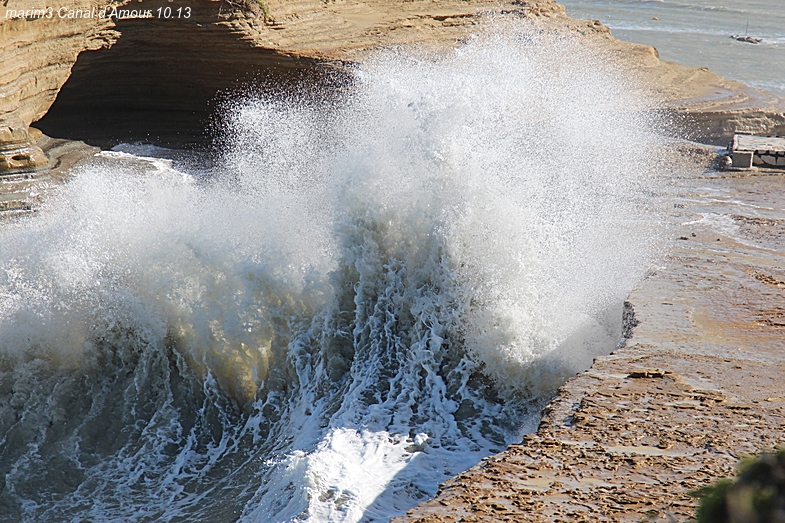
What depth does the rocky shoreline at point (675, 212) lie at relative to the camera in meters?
4.10

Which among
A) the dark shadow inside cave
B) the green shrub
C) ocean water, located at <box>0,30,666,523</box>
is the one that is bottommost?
ocean water, located at <box>0,30,666,523</box>

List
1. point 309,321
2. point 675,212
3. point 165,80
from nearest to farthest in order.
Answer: point 309,321 → point 675,212 → point 165,80

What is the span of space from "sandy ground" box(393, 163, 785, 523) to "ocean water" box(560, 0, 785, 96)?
58.0 feet

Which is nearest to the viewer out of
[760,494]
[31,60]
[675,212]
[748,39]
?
[760,494]

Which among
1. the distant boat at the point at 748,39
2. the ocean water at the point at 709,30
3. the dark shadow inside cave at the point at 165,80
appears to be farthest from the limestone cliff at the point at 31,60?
the distant boat at the point at 748,39

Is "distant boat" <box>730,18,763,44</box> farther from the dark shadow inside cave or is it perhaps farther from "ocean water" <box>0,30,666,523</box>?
"ocean water" <box>0,30,666,523</box>

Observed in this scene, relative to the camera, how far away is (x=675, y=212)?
361 inches

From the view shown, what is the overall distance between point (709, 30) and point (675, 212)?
83.8ft

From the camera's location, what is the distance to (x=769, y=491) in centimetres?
115

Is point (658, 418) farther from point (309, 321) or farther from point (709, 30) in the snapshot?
point (709, 30)

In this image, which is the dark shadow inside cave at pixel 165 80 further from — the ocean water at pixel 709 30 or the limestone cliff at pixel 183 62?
the ocean water at pixel 709 30

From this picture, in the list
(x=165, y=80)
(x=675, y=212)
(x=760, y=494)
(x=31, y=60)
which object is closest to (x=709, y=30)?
(x=165, y=80)

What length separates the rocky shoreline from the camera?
4.10 metres

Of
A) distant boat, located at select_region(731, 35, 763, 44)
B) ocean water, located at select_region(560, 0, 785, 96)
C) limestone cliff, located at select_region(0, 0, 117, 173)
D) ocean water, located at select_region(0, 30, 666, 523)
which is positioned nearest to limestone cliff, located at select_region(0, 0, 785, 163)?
limestone cliff, located at select_region(0, 0, 117, 173)
